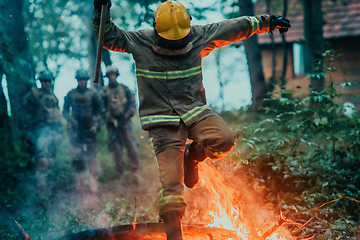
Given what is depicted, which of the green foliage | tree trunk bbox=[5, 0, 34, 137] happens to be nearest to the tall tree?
tree trunk bbox=[5, 0, 34, 137]

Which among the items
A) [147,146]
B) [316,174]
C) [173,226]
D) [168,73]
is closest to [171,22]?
[168,73]

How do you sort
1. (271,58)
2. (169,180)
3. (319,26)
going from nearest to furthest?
1. (169,180)
2. (319,26)
3. (271,58)

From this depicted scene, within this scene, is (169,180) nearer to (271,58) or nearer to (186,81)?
(186,81)

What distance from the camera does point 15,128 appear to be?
624 centimetres

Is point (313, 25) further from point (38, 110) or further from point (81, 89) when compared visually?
point (38, 110)

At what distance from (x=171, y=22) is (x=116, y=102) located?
4.29m

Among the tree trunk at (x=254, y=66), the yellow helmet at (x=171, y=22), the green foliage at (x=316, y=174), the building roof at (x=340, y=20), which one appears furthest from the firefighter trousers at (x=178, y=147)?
the building roof at (x=340, y=20)

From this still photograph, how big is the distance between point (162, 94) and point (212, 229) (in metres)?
1.54

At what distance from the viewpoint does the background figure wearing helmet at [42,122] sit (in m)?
6.05

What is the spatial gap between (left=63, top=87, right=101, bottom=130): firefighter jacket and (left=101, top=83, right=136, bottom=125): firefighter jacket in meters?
0.16

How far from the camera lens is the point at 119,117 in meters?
6.68

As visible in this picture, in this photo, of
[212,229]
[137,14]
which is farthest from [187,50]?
[137,14]

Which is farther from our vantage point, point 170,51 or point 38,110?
point 38,110

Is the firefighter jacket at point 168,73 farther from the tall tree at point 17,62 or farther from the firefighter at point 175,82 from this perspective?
the tall tree at point 17,62
